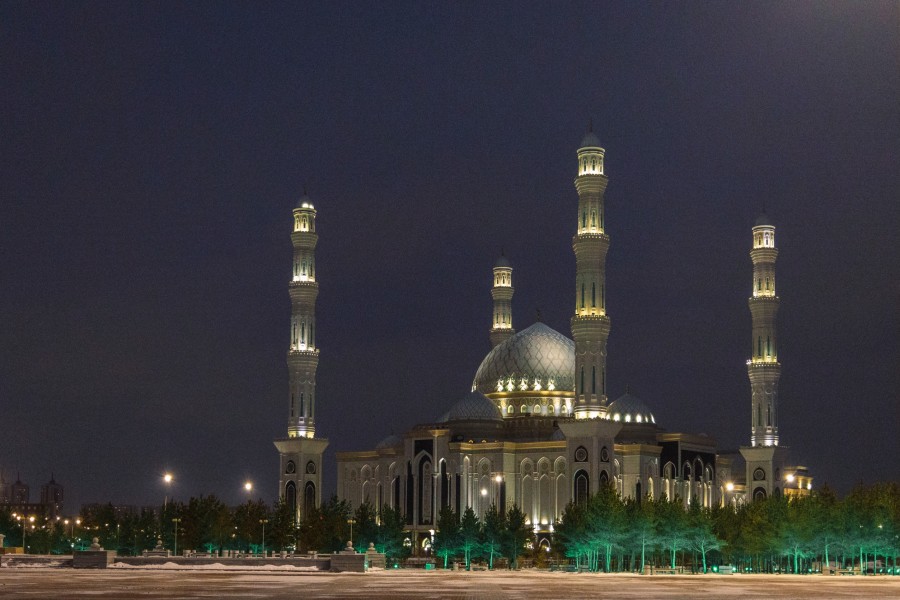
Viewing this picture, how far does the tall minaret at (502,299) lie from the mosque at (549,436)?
641 centimetres

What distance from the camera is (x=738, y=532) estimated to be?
82875 millimetres

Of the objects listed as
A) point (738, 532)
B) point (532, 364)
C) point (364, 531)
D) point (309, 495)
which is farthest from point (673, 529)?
point (309, 495)

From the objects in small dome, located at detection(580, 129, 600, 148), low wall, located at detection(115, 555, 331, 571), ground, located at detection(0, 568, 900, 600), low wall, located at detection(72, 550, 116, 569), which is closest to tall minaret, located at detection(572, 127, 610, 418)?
small dome, located at detection(580, 129, 600, 148)

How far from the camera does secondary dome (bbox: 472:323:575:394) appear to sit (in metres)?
116

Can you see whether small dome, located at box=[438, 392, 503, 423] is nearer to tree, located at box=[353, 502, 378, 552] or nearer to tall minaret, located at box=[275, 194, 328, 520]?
tall minaret, located at box=[275, 194, 328, 520]

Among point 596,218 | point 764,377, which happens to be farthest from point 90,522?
point 764,377

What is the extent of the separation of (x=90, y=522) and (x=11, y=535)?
6.01m

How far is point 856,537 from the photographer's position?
260 ft

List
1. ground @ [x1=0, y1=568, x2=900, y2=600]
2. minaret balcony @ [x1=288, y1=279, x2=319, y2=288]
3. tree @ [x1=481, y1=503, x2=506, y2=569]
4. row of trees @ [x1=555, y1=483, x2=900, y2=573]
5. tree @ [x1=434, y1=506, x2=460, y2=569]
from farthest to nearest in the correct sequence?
minaret balcony @ [x1=288, y1=279, x2=319, y2=288], tree @ [x1=434, y1=506, x2=460, y2=569], tree @ [x1=481, y1=503, x2=506, y2=569], row of trees @ [x1=555, y1=483, x2=900, y2=573], ground @ [x1=0, y1=568, x2=900, y2=600]

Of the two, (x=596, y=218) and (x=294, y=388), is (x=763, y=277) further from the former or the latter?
(x=294, y=388)

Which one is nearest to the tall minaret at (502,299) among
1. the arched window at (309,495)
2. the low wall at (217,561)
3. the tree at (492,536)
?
the arched window at (309,495)

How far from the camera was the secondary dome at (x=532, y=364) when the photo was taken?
380 ft

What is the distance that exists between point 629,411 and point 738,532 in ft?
95.5

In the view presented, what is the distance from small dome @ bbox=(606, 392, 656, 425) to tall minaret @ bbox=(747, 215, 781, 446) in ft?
28.2
